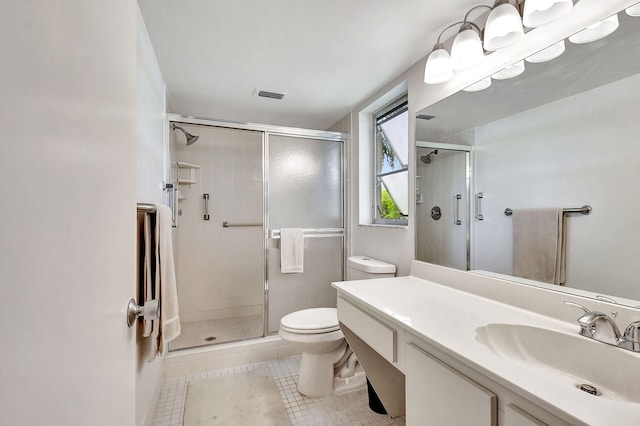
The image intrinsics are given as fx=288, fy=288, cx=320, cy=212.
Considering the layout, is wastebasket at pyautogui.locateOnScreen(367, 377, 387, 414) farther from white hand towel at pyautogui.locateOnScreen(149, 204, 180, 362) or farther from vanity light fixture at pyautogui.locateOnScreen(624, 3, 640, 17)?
vanity light fixture at pyautogui.locateOnScreen(624, 3, 640, 17)

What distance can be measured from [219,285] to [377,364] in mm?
2058

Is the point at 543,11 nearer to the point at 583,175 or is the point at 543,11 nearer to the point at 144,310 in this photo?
the point at 583,175

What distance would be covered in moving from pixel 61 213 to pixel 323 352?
1.85m

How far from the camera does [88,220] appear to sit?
46 centimetres

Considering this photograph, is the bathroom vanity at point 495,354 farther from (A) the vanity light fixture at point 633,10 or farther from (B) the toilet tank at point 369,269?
(A) the vanity light fixture at point 633,10

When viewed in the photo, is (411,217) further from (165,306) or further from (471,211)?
(165,306)

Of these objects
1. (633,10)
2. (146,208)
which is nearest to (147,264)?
(146,208)

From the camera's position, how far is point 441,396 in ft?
2.88

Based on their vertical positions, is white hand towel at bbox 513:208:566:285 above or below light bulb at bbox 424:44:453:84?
below

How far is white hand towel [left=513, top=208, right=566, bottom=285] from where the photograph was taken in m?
1.16

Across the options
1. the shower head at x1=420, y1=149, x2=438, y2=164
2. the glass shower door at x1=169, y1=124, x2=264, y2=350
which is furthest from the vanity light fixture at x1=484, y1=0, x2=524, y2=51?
the glass shower door at x1=169, y1=124, x2=264, y2=350

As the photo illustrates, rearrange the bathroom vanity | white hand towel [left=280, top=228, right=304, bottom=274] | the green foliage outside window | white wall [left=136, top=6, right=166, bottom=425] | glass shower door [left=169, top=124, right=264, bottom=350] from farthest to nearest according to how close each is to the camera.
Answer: glass shower door [left=169, top=124, right=264, bottom=350]
white hand towel [left=280, top=228, right=304, bottom=274]
the green foliage outside window
white wall [left=136, top=6, right=166, bottom=425]
the bathroom vanity

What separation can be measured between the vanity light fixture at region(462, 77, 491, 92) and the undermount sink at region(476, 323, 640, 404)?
1.12 metres

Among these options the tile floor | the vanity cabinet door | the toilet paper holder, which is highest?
the toilet paper holder
